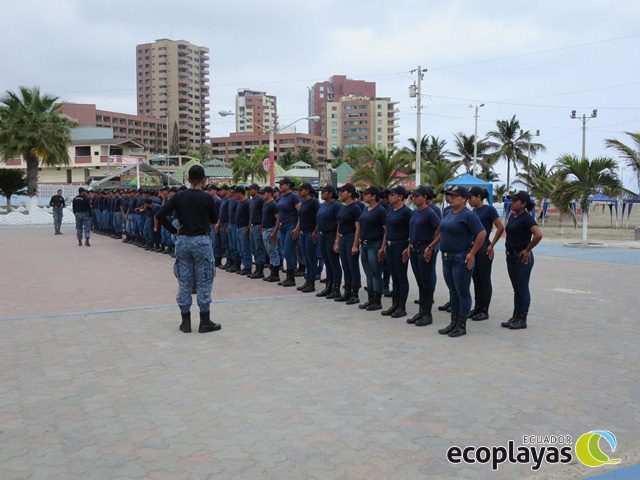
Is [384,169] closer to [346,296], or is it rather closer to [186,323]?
[346,296]

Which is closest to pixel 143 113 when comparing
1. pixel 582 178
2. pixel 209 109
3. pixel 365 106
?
pixel 209 109

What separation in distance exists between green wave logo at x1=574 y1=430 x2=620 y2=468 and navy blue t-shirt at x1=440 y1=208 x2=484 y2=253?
311cm

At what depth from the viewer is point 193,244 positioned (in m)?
7.21

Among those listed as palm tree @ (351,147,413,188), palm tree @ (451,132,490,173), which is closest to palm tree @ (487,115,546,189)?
palm tree @ (451,132,490,173)

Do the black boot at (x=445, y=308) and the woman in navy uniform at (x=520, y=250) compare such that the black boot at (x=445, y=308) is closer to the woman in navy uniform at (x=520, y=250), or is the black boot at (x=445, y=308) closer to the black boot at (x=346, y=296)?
the woman in navy uniform at (x=520, y=250)

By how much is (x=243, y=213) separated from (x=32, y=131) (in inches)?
1123

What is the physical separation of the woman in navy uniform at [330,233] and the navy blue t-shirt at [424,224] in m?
1.95

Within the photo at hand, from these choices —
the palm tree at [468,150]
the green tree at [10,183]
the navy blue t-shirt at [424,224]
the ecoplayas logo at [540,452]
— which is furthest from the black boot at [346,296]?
the palm tree at [468,150]

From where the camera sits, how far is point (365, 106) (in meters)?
144

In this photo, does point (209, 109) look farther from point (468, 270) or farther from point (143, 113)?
point (468, 270)

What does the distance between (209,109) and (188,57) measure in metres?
15.1

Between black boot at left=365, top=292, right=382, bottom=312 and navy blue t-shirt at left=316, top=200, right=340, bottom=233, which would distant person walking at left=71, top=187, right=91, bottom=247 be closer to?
navy blue t-shirt at left=316, top=200, right=340, bottom=233

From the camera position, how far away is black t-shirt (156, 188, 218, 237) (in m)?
7.20

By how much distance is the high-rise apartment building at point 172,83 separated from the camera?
14850 centimetres
